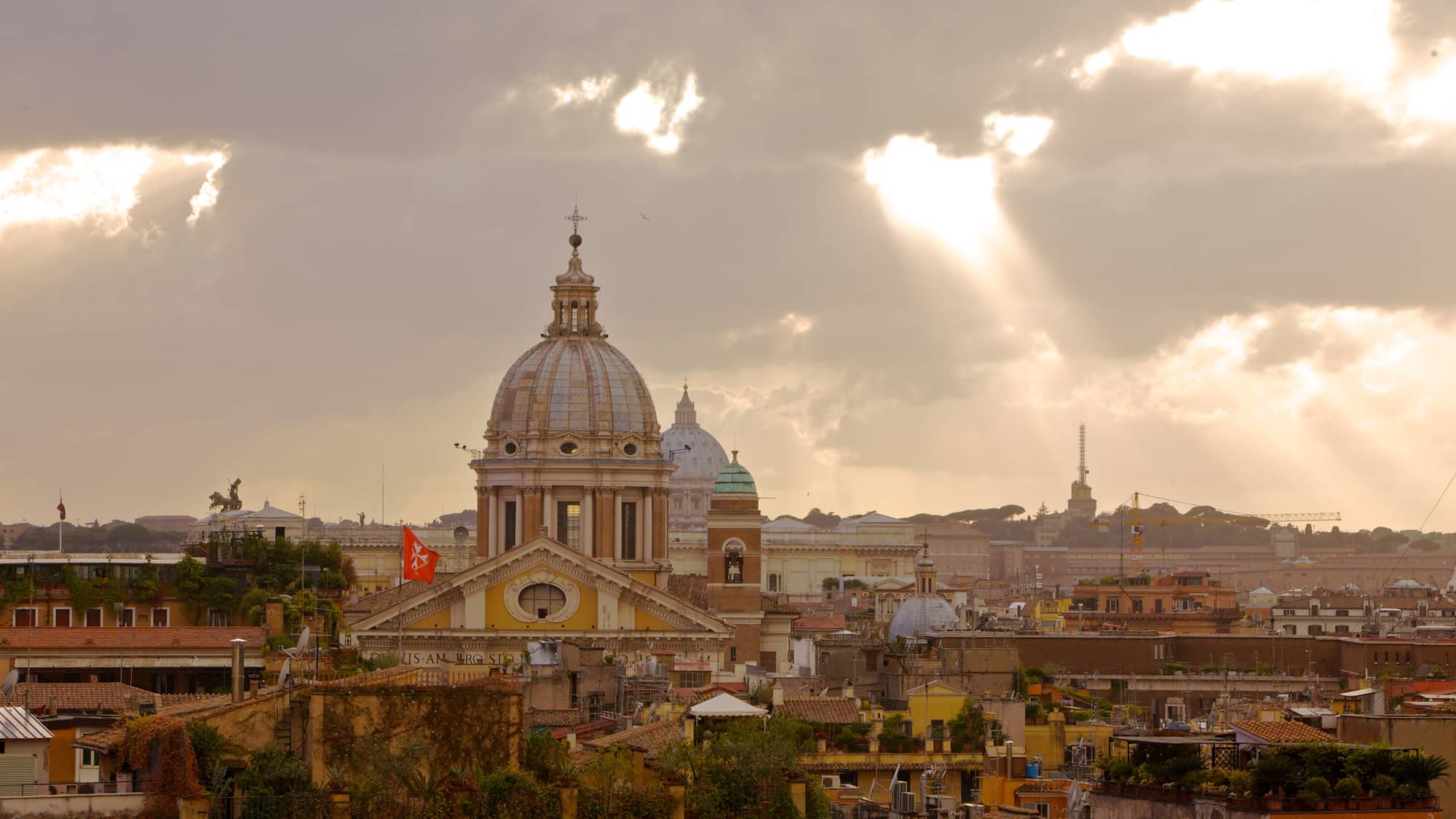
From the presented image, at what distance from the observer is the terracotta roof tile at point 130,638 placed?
70875 millimetres

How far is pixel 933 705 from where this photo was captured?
2948 inches

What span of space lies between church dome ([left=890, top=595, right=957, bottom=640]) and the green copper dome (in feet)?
29.3

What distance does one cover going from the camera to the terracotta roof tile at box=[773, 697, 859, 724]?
67.5 m

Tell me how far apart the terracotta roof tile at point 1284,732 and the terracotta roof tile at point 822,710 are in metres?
21.3

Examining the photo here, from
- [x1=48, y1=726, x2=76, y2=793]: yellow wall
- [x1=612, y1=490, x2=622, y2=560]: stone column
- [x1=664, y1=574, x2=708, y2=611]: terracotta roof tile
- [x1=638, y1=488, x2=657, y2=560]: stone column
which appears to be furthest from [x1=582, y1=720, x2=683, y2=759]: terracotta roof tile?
[x1=638, y1=488, x2=657, y2=560]: stone column

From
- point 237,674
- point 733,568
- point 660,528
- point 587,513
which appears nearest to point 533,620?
point 733,568

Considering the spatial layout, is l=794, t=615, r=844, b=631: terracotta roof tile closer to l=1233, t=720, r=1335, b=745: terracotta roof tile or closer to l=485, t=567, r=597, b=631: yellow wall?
l=485, t=567, r=597, b=631: yellow wall

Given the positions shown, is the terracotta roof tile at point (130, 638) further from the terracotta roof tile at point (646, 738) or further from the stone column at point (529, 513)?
the stone column at point (529, 513)

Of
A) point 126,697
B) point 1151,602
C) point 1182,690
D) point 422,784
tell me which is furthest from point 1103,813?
point 1151,602

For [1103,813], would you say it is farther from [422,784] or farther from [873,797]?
[873,797]

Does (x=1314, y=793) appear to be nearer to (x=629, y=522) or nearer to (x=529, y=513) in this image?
(x=529, y=513)

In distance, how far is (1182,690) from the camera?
101m

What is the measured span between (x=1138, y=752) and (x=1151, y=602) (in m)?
129

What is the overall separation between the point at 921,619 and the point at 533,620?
25.6 meters
